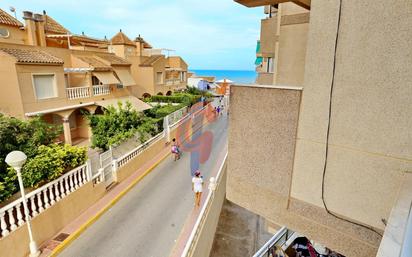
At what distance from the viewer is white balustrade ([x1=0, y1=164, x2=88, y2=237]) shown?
7088 millimetres

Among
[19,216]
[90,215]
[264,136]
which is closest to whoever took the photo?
[264,136]

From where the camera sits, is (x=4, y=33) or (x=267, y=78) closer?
(x=267, y=78)

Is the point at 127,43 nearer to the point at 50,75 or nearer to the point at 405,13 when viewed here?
the point at 50,75

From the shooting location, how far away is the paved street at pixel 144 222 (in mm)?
8672

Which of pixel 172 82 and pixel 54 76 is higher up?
pixel 54 76

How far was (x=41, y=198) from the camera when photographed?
8656 millimetres

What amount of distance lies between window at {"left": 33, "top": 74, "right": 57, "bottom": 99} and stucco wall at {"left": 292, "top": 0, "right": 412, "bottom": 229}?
17.2 metres

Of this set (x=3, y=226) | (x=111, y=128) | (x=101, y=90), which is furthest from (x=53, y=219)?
(x=101, y=90)

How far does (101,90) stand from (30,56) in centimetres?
614

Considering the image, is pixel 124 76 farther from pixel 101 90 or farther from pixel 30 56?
pixel 30 56

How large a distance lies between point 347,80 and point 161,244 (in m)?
8.66

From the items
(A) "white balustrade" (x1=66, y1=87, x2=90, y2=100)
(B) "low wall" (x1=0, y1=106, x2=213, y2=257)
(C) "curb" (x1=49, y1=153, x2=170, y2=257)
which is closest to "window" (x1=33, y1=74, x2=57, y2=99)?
(A) "white balustrade" (x1=66, y1=87, x2=90, y2=100)

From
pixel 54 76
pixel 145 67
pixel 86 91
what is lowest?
pixel 86 91

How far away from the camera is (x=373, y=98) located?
2.85m
